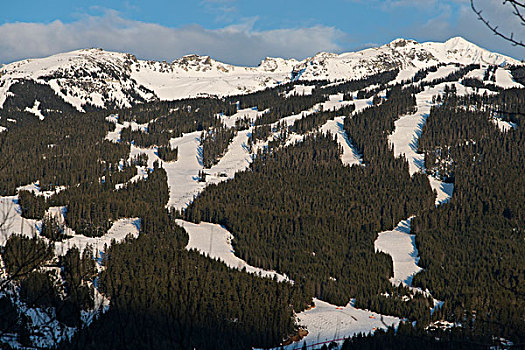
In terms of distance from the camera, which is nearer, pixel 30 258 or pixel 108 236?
pixel 30 258

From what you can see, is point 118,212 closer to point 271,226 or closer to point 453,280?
point 271,226

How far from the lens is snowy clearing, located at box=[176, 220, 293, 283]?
4005 inches

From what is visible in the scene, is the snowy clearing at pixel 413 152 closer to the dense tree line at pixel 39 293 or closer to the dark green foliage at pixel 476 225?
the dark green foliage at pixel 476 225

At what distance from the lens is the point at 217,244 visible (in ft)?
371

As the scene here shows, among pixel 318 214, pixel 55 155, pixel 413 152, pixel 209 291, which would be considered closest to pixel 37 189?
pixel 55 155

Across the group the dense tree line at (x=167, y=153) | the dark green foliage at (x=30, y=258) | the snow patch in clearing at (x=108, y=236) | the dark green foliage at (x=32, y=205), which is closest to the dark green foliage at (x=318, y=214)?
the snow patch in clearing at (x=108, y=236)

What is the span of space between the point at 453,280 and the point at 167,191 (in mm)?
89236

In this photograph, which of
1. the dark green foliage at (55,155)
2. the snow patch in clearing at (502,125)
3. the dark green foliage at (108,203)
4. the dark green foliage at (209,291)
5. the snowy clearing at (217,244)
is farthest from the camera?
the snow patch in clearing at (502,125)

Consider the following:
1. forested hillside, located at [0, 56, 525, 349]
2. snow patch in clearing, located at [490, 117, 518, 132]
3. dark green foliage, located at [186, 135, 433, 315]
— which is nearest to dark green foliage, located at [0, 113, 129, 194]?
forested hillside, located at [0, 56, 525, 349]

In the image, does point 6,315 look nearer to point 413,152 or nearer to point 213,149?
point 213,149

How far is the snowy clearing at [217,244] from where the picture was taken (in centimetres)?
10172

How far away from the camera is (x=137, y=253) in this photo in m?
87.4

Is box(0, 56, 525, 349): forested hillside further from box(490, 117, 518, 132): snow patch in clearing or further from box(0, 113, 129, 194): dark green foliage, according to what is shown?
box(490, 117, 518, 132): snow patch in clearing

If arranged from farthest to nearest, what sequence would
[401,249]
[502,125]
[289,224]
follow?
[502,125]
[289,224]
[401,249]
